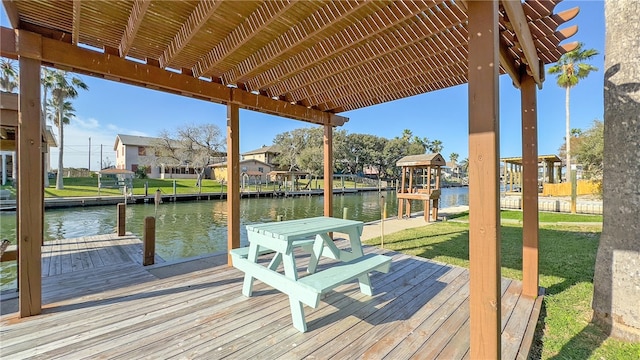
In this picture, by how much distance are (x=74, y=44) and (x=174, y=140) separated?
3001cm

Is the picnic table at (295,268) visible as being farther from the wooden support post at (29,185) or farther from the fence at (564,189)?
the fence at (564,189)

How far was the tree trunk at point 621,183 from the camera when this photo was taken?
229 cm

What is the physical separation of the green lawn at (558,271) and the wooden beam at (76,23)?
4.62 metres

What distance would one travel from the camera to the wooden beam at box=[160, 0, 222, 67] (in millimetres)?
2229

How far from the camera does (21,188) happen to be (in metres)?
2.46

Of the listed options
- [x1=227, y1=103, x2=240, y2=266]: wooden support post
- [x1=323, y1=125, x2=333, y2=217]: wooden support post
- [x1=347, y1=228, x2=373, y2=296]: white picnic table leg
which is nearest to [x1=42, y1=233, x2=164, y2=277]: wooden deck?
[x1=227, y1=103, x2=240, y2=266]: wooden support post

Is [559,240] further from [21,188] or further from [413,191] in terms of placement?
[21,188]

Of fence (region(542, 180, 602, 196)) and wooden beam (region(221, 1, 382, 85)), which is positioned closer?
wooden beam (region(221, 1, 382, 85))

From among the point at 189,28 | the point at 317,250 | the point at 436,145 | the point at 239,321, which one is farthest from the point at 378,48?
the point at 436,145

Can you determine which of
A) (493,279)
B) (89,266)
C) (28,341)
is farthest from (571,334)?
(89,266)

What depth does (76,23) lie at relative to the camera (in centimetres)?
236

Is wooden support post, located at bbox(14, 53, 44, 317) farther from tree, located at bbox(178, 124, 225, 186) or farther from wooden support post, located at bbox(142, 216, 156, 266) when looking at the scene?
tree, located at bbox(178, 124, 225, 186)

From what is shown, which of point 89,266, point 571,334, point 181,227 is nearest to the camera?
point 571,334

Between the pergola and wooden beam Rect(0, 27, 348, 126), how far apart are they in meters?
0.01
